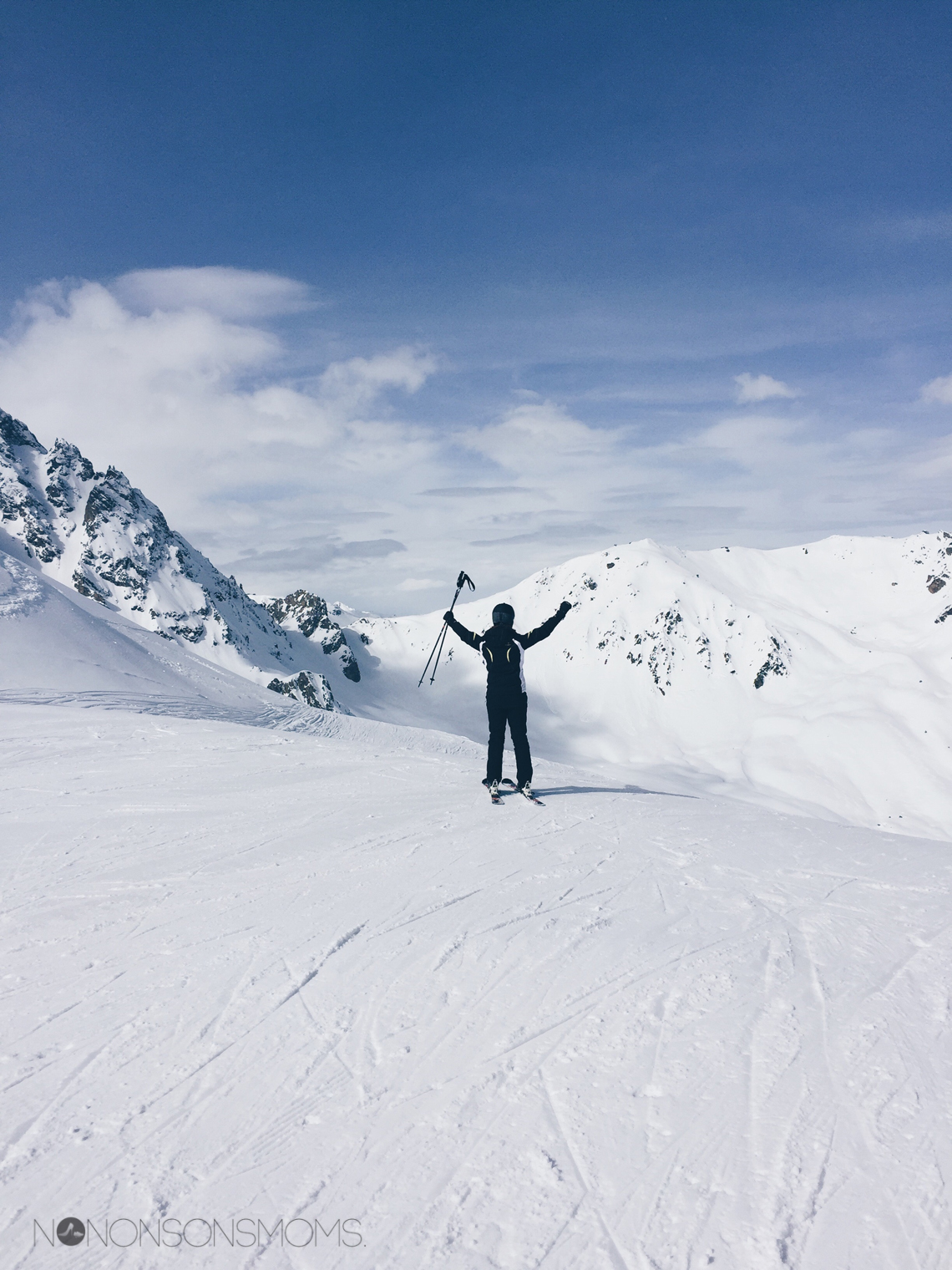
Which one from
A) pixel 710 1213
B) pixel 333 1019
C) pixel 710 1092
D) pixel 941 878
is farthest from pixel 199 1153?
pixel 941 878

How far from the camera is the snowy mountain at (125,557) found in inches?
6029

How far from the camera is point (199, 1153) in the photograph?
288cm

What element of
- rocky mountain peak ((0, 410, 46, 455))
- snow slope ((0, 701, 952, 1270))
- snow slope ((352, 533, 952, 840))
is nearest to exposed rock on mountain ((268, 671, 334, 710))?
snow slope ((352, 533, 952, 840))

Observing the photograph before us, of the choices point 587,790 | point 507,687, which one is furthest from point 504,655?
point 587,790

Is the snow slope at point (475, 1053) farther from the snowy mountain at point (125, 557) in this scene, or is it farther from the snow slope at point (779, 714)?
the snowy mountain at point (125, 557)

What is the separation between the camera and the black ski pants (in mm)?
9812

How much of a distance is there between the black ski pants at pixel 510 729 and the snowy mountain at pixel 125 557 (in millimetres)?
132940

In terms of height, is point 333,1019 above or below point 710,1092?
below

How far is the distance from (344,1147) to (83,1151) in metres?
1.10

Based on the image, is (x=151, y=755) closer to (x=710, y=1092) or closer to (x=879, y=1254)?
(x=710, y=1092)

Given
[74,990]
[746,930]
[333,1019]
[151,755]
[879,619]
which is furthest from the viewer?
[879,619]

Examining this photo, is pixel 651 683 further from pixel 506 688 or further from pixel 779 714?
pixel 506 688

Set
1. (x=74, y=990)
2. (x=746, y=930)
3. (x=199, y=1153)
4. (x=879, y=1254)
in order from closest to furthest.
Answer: (x=879, y=1254) < (x=199, y=1153) < (x=74, y=990) < (x=746, y=930)

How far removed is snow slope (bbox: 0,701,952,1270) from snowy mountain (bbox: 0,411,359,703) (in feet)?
448
